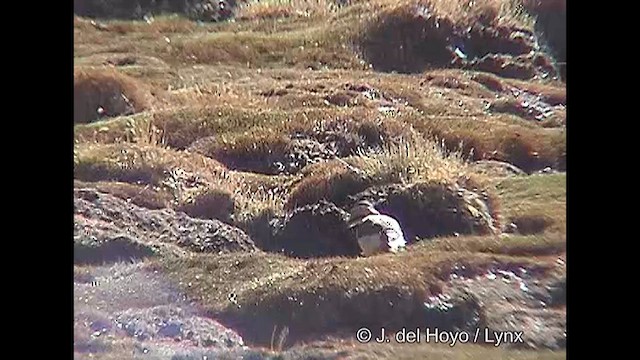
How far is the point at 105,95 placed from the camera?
203 cm

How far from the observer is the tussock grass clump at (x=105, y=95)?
2.01 m

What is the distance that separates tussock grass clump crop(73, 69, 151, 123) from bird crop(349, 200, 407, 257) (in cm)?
53

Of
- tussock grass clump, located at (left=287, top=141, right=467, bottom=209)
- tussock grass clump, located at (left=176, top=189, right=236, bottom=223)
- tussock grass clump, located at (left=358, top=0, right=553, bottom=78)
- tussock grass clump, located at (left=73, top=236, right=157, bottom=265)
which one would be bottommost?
tussock grass clump, located at (left=73, top=236, right=157, bottom=265)

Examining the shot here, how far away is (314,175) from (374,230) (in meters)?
0.18

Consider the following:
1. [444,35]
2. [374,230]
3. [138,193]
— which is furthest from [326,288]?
[444,35]

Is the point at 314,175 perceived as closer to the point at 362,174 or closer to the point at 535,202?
the point at 362,174

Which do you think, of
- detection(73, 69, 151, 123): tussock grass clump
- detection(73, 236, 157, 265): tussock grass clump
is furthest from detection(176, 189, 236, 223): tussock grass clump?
detection(73, 69, 151, 123): tussock grass clump

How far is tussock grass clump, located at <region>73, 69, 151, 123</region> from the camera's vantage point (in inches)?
79.2

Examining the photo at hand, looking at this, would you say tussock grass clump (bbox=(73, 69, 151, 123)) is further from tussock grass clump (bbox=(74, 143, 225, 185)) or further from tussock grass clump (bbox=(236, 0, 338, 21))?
tussock grass clump (bbox=(236, 0, 338, 21))
